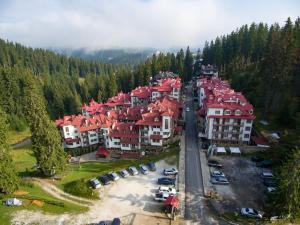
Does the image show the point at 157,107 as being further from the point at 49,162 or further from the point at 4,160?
the point at 4,160

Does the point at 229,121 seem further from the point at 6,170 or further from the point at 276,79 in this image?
the point at 6,170

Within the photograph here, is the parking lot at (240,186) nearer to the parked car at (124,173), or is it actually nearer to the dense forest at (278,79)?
the dense forest at (278,79)

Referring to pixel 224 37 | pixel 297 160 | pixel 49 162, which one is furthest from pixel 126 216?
pixel 224 37

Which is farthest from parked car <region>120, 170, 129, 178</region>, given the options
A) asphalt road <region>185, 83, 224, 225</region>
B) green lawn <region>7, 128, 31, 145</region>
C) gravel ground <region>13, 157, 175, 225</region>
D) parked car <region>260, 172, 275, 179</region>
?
green lawn <region>7, 128, 31, 145</region>

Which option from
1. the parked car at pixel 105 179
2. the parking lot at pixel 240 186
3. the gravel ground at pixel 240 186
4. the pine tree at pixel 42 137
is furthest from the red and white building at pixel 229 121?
the pine tree at pixel 42 137

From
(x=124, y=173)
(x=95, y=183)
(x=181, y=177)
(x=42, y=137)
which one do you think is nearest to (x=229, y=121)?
Answer: (x=181, y=177)

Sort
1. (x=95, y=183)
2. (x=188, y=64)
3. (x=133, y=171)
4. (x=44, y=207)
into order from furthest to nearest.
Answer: (x=188, y=64), (x=133, y=171), (x=95, y=183), (x=44, y=207)

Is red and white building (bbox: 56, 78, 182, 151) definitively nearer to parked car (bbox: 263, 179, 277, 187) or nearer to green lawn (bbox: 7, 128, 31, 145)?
parked car (bbox: 263, 179, 277, 187)
